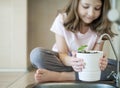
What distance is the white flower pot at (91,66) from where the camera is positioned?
2.60 feet

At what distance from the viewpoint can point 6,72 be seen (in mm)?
2166

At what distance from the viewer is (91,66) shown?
31.6 inches

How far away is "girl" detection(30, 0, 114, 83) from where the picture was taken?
100cm

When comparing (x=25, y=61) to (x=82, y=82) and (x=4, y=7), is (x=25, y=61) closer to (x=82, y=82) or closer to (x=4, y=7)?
(x=4, y=7)

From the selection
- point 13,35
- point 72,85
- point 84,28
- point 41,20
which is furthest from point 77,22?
point 41,20

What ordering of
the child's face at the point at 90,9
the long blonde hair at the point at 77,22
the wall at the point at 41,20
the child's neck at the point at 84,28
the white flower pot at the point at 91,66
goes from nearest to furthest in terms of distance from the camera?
1. the white flower pot at the point at 91,66
2. the child's face at the point at 90,9
3. the long blonde hair at the point at 77,22
4. the child's neck at the point at 84,28
5. the wall at the point at 41,20

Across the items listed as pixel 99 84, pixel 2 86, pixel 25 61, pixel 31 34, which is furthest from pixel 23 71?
pixel 99 84

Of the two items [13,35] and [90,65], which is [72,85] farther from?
[13,35]

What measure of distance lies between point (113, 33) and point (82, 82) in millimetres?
333

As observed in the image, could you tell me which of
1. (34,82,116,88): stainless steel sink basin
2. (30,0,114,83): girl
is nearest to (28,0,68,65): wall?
(30,0,114,83): girl

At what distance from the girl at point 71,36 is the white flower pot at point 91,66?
4.4 inches

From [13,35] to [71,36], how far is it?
1.14 m

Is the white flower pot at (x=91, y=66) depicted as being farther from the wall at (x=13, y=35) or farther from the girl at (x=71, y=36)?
the wall at (x=13, y=35)

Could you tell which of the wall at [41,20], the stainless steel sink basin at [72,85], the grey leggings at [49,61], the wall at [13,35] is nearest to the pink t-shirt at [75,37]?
the grey leggings at [49,61]
